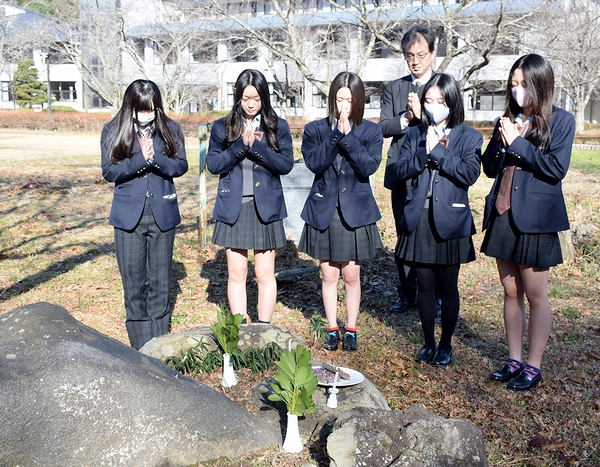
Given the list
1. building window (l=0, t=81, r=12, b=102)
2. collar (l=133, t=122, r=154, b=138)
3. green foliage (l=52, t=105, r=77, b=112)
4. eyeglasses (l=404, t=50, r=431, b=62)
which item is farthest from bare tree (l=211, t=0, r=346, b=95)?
building window (l=0, t=81, r=12, b=102)

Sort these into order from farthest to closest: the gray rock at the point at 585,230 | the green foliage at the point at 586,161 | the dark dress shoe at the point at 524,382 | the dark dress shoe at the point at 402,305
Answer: the green foliage at the point at 586,161 → the gray rock at the point at 585,230 → the dark dress shoe at the point at 402,305 → the dark dress shoe at the point at 524,382

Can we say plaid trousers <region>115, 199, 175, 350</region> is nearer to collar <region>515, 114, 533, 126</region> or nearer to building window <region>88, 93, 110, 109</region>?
collar <region>515, 114, 533, 126</region>

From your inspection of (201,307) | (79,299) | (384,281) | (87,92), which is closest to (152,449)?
(201,307)

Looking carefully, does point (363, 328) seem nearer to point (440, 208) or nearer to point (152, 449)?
point (440, 208)

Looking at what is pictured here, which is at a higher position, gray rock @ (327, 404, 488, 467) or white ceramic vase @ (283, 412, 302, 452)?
gray rock @ (327, 404, 488, 467)

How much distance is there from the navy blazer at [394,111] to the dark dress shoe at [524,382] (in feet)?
5.45

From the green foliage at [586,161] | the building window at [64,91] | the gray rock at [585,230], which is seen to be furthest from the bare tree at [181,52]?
the gray rock at [585,230]

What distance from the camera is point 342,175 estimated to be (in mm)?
4461

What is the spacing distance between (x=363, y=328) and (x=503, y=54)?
→ 31.5 meters

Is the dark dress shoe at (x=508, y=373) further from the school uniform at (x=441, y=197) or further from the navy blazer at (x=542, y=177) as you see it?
the navy blazer at (x=542, y=177)

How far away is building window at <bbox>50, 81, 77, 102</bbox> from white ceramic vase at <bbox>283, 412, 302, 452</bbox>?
53751mm

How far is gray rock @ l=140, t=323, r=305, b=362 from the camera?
392cm

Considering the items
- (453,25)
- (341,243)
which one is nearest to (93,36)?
(453,25)

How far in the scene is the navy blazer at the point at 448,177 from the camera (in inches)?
159
